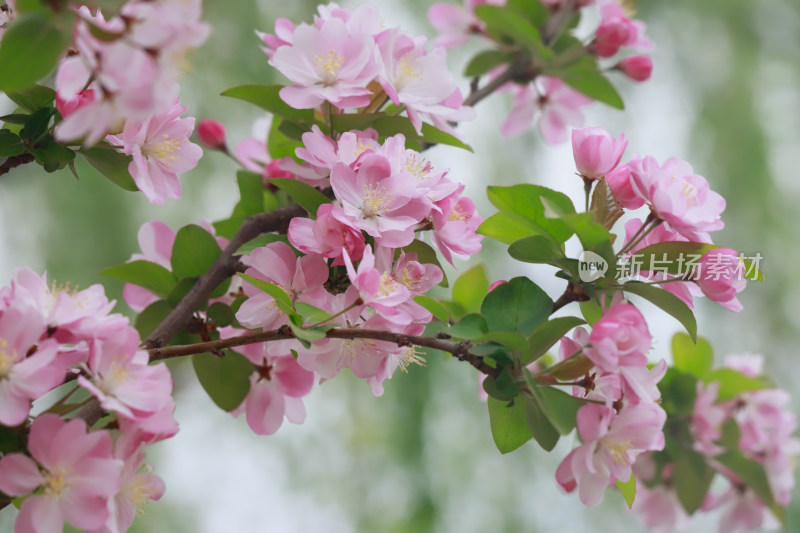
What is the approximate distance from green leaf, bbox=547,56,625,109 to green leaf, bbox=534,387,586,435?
0.44m

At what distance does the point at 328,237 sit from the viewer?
574 millimetres

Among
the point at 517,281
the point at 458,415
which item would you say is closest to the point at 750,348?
the point at 458,415

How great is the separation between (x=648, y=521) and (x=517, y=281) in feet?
2.16

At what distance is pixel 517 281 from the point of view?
2.05 ft

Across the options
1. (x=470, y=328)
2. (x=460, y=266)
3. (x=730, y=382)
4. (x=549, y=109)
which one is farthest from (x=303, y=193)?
(x=460, y=266)

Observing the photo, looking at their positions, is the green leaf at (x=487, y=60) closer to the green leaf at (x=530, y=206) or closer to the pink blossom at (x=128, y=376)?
the green leaf at (x=530, y=206)

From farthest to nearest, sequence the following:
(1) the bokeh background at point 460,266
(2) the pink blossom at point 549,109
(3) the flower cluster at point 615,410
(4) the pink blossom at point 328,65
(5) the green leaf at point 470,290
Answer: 1. (1) the bokeh background at point 460,266
2. (2) the pink blossom at point 549,109
3. (5) the green leaf at point 470,290
4. (4) the pink blossom at point 328,65
5. (3) the flower cluster at point 615,410

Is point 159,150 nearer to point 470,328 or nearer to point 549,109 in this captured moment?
point 470,328

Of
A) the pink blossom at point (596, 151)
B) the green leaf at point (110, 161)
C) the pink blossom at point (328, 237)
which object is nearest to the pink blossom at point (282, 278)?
the pink blossom at point (328, 237)

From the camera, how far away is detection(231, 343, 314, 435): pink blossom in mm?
698

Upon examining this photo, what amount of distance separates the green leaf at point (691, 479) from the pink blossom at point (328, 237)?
635 mm

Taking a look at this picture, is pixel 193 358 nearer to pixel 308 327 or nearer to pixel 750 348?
pixel 308 327

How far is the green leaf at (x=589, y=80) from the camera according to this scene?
0.90 m

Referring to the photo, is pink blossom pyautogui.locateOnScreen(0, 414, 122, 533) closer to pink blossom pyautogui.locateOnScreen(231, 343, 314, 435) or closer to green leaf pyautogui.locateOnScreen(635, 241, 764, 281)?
pink blossom pyautogui.locateOnScreen(231, 343, 314, 435)
